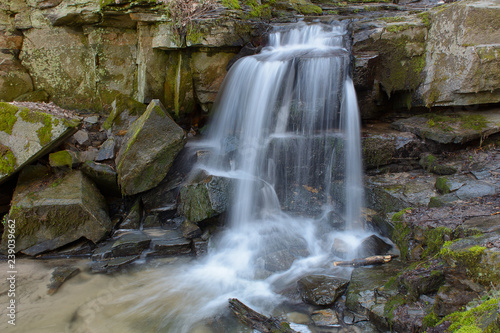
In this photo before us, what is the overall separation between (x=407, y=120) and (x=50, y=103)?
8.18 meters

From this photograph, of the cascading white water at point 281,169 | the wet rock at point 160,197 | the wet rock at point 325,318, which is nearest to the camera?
the wet rock at point 325,318

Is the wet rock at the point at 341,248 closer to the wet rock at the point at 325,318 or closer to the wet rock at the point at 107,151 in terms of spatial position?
the wet rock at the point at 325,318

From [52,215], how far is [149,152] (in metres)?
1.89

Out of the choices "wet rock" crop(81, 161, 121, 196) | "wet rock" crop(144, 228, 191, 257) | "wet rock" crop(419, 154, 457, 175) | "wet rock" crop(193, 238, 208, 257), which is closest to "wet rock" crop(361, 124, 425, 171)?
"wet rock" crop(419, 154, 457, 175)

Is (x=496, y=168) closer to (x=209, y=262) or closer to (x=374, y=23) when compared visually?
(x=374, y=23)

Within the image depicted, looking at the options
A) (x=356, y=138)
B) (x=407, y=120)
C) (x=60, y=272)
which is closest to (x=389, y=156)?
(x=356, y=138)

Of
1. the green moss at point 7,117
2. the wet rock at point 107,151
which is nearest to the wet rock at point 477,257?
the wet rock at point 107,151

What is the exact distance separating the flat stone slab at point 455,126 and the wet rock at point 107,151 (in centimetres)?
583

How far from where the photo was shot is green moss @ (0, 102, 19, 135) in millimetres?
5512

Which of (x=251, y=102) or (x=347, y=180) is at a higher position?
(x=251, y=102)

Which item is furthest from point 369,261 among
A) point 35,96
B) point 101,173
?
point 35,96

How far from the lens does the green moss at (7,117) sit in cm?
551

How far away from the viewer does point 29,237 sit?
525cm

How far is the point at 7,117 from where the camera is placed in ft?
18.1
